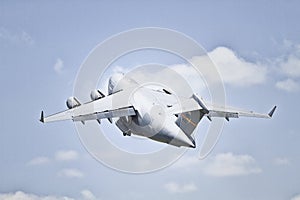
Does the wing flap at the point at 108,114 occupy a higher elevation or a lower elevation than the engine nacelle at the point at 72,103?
lower

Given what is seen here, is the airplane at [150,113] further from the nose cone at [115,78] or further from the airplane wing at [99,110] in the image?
the nose cone at [115,78]

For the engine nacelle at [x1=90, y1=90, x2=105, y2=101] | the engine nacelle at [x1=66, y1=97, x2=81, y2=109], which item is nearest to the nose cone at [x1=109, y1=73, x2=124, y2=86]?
the engine nacelle at [x1=90, y1=90, x2=105, y2=101]

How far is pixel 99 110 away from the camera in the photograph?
186 feet

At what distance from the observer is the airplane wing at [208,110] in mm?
53459

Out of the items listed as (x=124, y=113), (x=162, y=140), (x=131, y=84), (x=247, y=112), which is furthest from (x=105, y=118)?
(x=247, y=112)

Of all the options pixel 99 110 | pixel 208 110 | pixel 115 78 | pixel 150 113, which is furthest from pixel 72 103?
pixel 208 110

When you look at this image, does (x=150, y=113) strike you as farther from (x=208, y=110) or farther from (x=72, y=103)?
(x=72, y=103)

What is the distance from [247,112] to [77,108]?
16576 millimetres

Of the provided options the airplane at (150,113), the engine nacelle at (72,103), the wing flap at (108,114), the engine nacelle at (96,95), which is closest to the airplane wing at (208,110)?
the airplane at (150,113)

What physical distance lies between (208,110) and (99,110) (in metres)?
9.85

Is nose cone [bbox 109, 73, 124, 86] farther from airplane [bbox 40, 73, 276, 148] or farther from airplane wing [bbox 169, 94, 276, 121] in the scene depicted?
airplane wing [bbox 169, 94, 276, 121]

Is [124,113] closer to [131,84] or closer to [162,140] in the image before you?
[162,140]

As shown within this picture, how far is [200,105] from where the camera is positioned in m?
52.9

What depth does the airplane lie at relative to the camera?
178 feet
